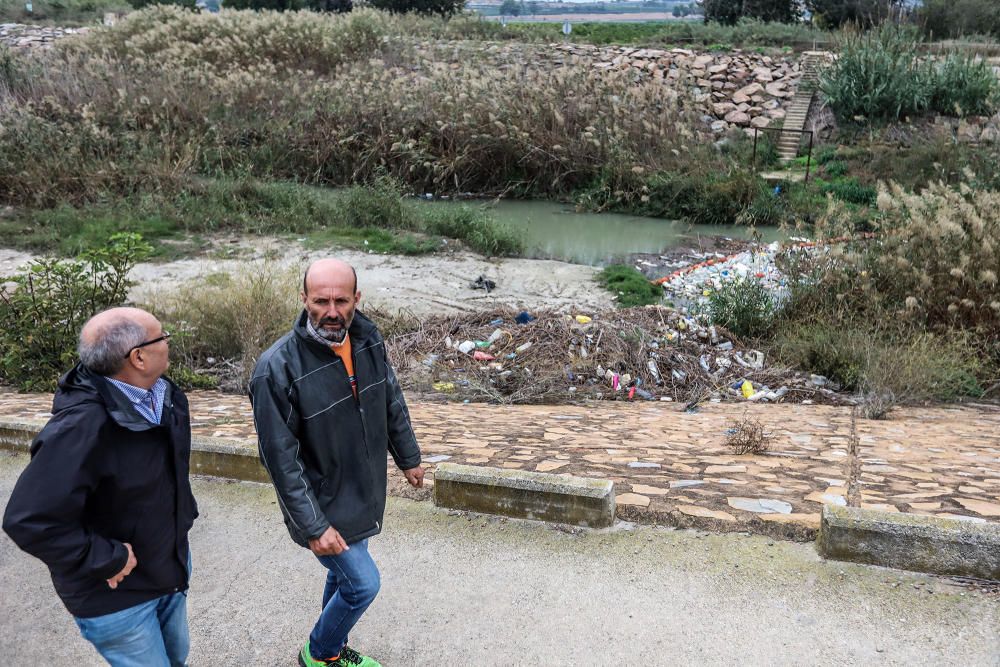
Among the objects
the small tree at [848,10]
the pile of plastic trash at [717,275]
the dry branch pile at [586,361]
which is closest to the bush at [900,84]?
the pile of plastic trash at [717,275]

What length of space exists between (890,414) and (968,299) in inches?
80.0

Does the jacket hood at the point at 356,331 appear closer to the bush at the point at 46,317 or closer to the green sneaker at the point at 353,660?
the green sneaker at the point at 353,660

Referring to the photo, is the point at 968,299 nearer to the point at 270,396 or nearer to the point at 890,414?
the point at 890,414

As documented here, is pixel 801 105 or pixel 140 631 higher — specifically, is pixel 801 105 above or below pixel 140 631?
above

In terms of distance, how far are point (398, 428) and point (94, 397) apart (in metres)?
1.16

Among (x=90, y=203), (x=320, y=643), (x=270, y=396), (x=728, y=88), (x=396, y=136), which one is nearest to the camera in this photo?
(x=270, y=396)

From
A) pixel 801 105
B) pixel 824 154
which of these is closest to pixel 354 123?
pixel 824 154

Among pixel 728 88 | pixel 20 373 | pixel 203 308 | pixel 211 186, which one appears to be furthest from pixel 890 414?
pixel 728 88

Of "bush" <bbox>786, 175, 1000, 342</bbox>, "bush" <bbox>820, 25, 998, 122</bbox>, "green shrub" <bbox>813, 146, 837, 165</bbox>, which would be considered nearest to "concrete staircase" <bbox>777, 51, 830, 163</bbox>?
"green shrub" <bbox>813, 146, 837, 165</bbox>

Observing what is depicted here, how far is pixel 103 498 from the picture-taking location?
8.45ft

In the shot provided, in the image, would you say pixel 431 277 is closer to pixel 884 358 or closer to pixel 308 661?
pixel 884 358

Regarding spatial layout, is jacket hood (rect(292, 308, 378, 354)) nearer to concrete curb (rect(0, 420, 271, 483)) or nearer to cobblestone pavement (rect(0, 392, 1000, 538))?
cobblestone pavement (rect(0, 392, 1000, 538))

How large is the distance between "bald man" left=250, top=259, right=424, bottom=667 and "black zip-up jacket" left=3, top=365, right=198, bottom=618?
31 centimetres

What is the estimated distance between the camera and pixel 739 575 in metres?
3.79
